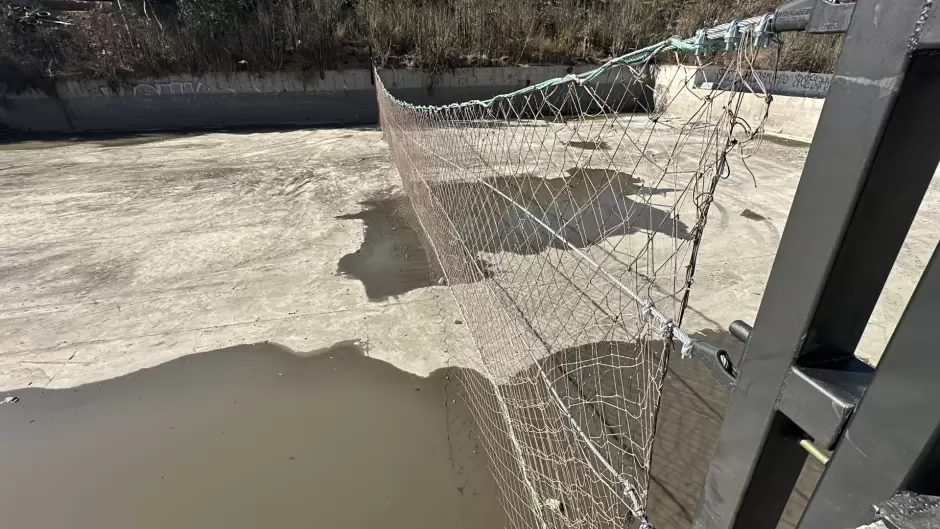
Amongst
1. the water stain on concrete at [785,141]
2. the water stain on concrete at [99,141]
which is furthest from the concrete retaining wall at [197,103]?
the water stain on concrete at [785,141]

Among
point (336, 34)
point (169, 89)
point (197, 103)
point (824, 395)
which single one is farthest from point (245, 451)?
point (336, 34)

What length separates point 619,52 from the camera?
12.7 metres

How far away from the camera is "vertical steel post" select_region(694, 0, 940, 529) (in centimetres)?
56

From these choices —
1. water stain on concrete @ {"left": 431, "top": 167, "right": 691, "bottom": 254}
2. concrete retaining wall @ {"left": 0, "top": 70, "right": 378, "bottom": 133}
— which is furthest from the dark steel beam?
concrete retaining wall @ {"left": 0, "top": 70, "right": 378, "bottom": 133}

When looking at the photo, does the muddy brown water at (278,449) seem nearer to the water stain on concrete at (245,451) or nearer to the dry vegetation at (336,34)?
the water stain on concrete at (245,451)

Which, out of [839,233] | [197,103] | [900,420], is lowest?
[197,103]

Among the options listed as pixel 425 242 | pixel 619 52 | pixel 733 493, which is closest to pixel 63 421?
pixel 425 242

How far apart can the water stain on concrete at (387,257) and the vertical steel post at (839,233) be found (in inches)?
128

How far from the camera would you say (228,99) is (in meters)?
10.5

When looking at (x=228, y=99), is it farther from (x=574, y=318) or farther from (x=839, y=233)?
(x=839, y=233)

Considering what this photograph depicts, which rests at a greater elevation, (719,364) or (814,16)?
(814,16)

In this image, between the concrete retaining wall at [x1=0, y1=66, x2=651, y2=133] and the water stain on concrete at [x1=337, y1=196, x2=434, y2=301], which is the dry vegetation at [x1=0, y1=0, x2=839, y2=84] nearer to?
the concrete retaining wall at [x1=0, y1=66, x2=651, y2=133]

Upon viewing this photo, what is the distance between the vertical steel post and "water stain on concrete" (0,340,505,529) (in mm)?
1755

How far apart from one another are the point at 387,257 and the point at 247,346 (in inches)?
61.3
